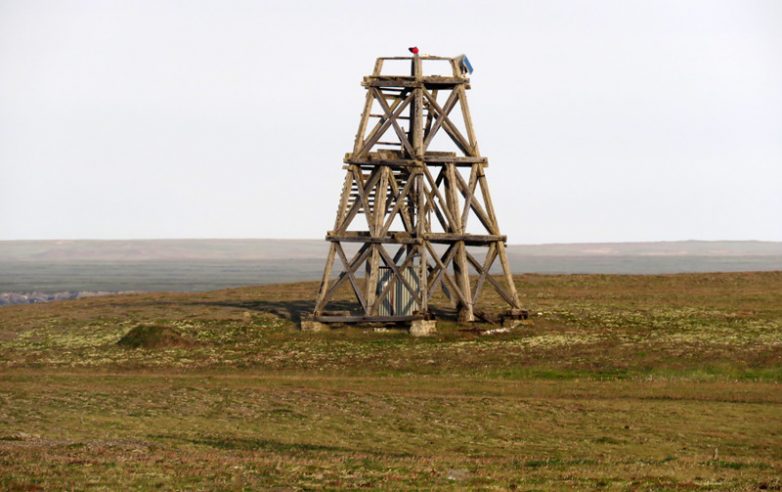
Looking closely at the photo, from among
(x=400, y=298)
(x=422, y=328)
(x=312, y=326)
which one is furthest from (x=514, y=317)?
(x=312, y=326)

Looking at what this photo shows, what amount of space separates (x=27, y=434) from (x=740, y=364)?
83.4 ft

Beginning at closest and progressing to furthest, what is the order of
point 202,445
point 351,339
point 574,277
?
point 202,445 → point 351,339 → point 574,277

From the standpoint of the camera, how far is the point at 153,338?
50.3m

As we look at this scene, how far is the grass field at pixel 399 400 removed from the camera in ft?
80.1

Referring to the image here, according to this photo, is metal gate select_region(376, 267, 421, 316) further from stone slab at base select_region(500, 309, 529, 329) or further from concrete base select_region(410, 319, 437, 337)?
stone slab at base select_region(500, 309, 529, 329)

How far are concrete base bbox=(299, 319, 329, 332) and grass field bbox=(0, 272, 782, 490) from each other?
807 millimetres

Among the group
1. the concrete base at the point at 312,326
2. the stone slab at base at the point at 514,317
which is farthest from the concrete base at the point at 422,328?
the concrete base at the point at 312,326

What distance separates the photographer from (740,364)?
41.3 metres

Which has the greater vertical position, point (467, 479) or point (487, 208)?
point (487, 208)

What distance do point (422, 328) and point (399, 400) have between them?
1506 cm

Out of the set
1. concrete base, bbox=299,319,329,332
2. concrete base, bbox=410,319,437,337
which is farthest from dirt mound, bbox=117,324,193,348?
concrete base, bbox=410,319,437,337

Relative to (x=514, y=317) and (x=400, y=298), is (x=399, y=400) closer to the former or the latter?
(x=514, y=317)

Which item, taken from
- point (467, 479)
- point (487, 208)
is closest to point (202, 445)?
point (467, 479)

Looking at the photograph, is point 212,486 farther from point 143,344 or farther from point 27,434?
point 143,344
